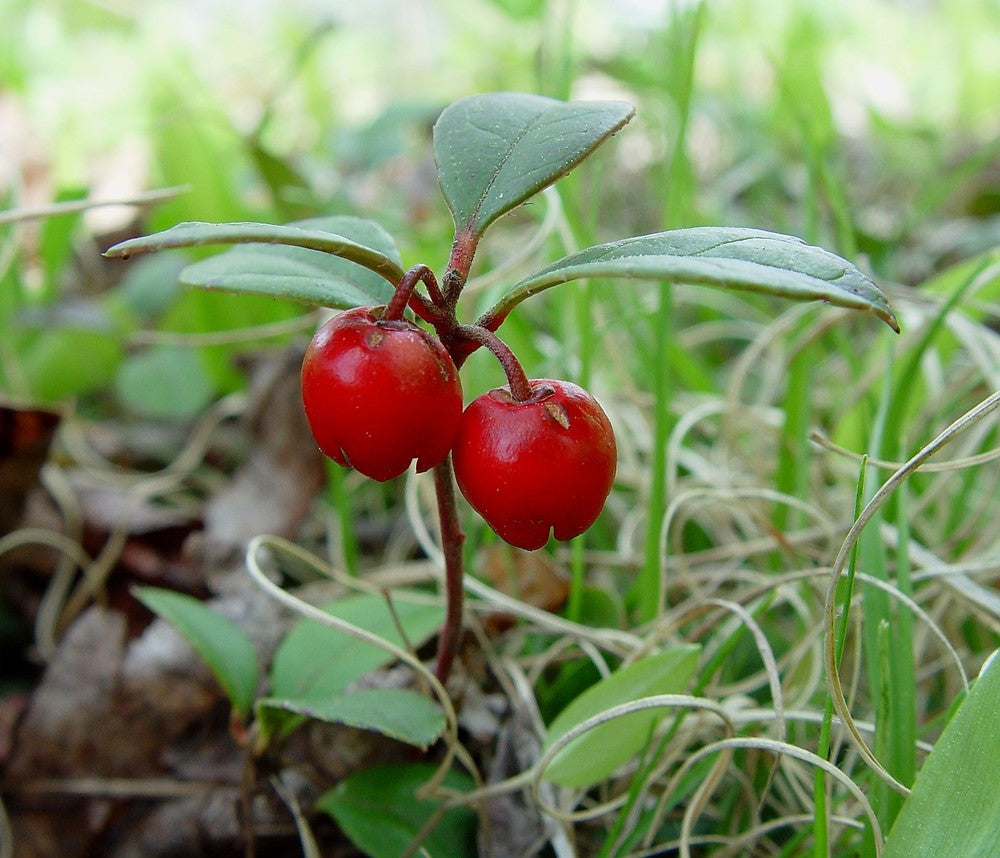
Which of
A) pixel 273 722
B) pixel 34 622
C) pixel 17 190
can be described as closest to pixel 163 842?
pixel 273 722

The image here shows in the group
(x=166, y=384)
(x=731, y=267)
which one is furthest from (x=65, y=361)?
(x=731, y=267)

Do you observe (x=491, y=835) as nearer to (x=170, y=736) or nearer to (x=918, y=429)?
(x=170, y=736)

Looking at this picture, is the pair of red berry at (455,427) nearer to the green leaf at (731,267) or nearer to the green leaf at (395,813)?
the green leaf at (731,267)

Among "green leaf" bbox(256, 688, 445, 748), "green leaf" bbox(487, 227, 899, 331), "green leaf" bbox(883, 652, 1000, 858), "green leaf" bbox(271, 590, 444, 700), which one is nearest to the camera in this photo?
"green leaf" bbox(487, 227, 899, 331)

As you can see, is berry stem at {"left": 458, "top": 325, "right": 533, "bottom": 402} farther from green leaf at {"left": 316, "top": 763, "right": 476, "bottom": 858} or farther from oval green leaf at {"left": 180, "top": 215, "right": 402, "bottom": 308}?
green leaf at {"left": 316, "top": 763, "right": 476, "bottom": 858}

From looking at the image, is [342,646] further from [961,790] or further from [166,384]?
[166,384]

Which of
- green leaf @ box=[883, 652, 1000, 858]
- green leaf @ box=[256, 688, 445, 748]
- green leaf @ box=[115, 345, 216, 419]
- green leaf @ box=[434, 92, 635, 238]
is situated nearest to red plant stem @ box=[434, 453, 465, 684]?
green leaf @ box=[256, 688, 445, 748]
